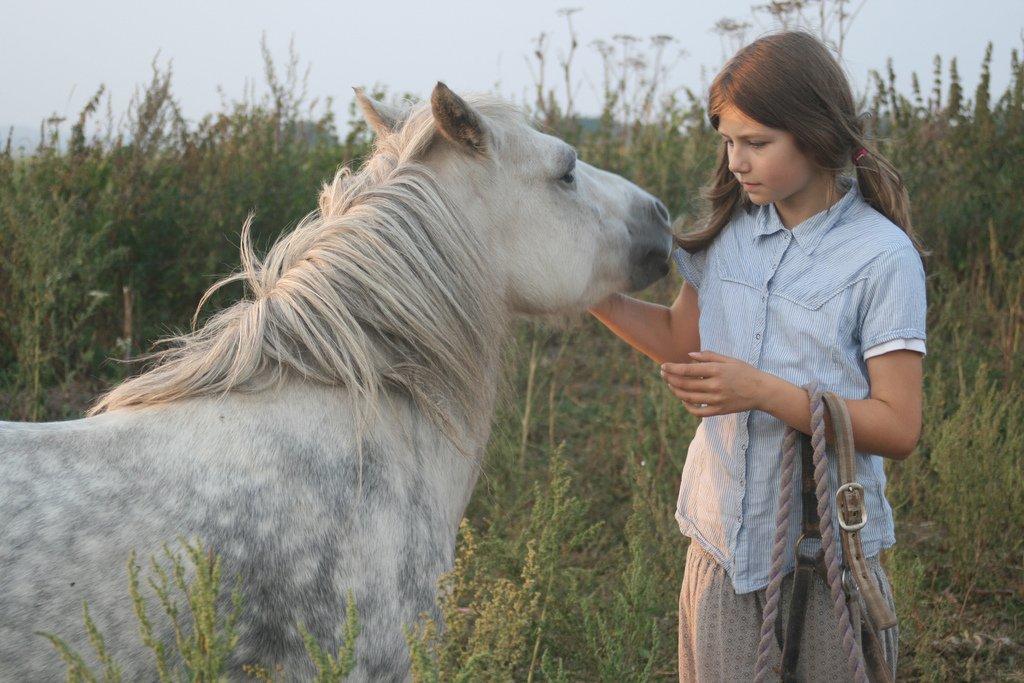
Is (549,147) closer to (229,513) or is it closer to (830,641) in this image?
(229,513)

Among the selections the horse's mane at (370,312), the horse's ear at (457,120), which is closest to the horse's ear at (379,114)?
the horse's mane at (370,312)

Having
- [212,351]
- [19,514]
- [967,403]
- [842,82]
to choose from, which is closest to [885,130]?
[967,403]

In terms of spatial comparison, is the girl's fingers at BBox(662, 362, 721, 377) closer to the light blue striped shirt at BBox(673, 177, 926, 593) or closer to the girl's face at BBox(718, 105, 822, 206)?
the light blue striped shirt at BBox(673, 177, 926, 593)

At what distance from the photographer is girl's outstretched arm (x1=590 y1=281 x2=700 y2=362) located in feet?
7.59

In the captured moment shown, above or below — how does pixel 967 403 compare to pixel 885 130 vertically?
below

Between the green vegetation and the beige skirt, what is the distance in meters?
0.18

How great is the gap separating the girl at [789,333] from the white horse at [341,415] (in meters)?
0.40

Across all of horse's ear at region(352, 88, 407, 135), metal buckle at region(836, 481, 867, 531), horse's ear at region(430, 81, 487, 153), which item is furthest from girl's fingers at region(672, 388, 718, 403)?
horse's ear at region(352, 88, 407, 135)

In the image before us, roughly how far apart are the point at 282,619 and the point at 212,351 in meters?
0.56

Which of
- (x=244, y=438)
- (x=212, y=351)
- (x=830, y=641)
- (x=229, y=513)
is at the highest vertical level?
(x=212, y=351)

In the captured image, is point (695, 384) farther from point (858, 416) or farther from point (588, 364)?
point (588, 364)

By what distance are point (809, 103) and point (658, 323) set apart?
27.6 inches

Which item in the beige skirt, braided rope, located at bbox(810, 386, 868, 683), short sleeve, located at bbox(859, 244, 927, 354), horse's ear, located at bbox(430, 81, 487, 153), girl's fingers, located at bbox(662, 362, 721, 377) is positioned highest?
horse's ear, located at bbox(430, 81, 487, 153)

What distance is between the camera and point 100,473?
163 cm
